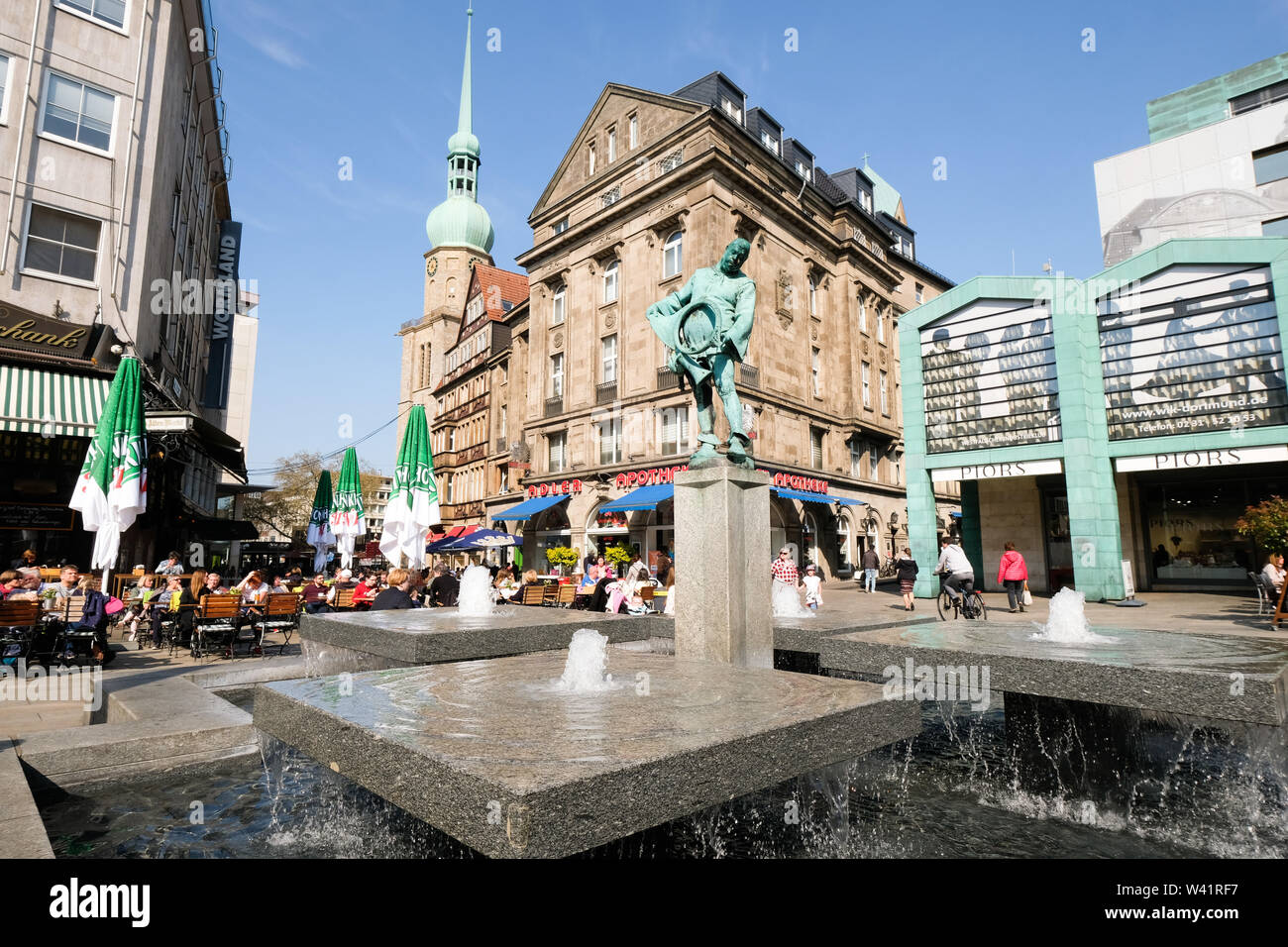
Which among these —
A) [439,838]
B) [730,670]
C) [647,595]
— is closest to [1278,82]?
[647,595]

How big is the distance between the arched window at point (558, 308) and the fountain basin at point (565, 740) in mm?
31350

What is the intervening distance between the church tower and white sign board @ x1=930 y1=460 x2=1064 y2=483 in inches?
1749

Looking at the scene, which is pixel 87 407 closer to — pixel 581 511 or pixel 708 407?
pixel 708 407

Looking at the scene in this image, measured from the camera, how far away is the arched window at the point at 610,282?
30769mm

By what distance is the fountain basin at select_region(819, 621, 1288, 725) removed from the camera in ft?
11.6

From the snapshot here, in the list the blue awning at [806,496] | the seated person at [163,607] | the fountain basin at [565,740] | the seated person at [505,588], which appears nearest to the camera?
the fountain basin at [565,740]

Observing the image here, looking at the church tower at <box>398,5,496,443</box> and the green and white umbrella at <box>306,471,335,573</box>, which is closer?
the green and white umbrella at <box>306,471,335,573</box>

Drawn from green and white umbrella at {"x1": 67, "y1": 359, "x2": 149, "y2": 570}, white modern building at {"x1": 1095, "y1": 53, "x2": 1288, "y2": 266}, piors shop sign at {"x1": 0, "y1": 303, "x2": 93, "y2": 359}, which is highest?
white modern building at {"x1": 1095, "y1": 53, "x2": 1288, "y2": 266}

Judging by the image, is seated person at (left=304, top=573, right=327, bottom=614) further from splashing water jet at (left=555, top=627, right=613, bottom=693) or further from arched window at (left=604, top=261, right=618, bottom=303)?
arched window at (left=604, top=261, right=618, bottom=303)

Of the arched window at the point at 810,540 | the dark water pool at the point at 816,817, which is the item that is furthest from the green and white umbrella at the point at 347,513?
the arched window at the point at 810,540

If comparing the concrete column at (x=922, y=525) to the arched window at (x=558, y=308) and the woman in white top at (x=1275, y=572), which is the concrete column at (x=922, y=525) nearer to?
the woman in white top at (x=1275, y=572)

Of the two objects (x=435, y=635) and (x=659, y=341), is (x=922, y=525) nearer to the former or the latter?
(x=659, y=341)

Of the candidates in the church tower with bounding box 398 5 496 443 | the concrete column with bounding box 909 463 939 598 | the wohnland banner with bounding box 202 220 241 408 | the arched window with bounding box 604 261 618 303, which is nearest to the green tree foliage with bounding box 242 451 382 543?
the church tower with bounding box 398 5 496 443
